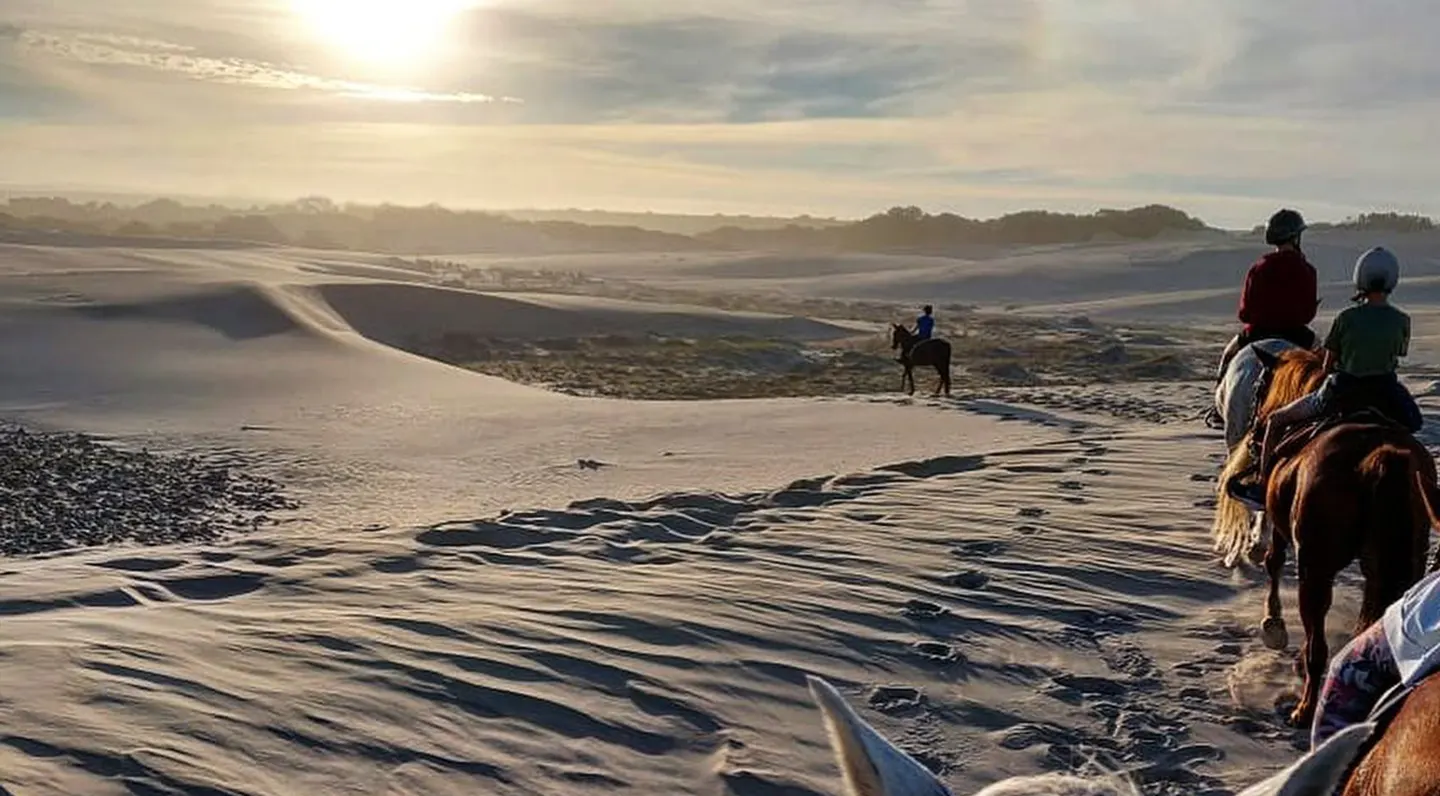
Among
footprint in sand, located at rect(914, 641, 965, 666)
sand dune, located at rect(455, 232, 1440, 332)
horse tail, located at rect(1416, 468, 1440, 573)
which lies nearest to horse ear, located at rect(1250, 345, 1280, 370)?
horse tail, located at rect(1416, 468, 1440, 573)

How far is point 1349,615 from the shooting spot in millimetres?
7184

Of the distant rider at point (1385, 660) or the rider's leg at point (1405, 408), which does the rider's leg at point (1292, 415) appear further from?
the distant rider at point (1385, 660)

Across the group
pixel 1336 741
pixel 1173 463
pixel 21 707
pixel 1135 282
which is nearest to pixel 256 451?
pixel 1173 463

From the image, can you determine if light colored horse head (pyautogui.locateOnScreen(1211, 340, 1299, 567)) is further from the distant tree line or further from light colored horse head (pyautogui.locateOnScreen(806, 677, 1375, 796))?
the distant tree line

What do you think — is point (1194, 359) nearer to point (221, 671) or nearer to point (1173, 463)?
point (1173, 463)

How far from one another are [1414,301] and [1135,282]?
1502 centimetres

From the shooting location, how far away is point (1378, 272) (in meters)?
6.13

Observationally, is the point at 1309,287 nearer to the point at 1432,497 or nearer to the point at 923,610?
the point at 923,610

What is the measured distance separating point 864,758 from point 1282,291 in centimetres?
786

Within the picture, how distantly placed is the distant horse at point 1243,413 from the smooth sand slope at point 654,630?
253 mm

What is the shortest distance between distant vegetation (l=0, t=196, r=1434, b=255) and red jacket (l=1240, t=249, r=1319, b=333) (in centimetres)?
6022

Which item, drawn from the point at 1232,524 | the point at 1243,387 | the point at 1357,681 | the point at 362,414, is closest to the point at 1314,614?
the point at 1232,524

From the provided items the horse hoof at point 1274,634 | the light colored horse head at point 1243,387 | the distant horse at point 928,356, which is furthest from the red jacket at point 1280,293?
the distant horse at point 928,356

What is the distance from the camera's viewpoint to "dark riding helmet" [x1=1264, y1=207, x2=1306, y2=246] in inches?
336
